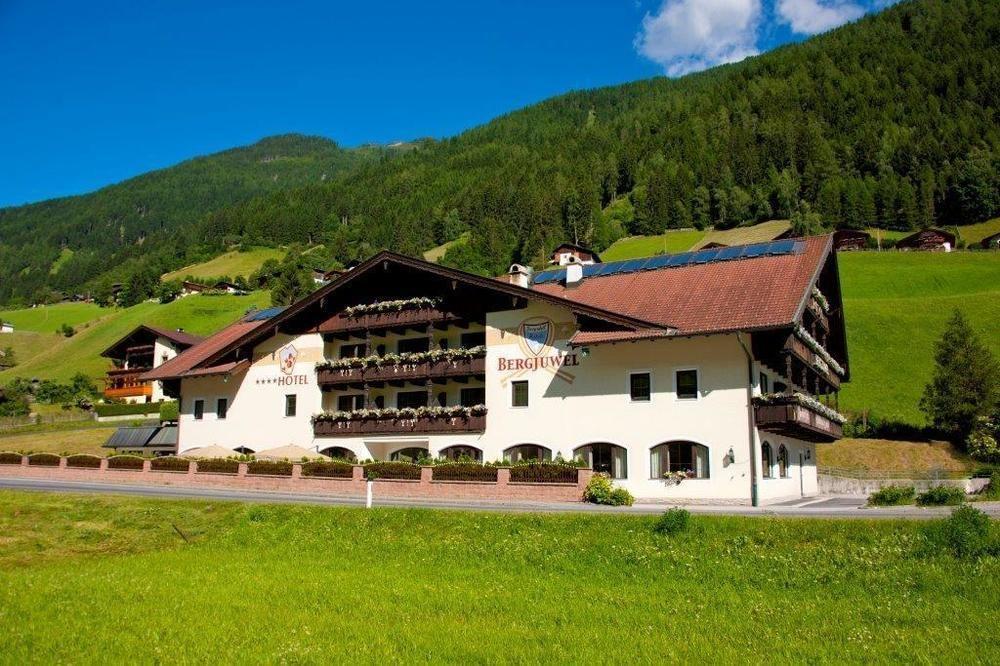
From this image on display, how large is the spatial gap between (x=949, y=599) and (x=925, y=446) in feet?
173

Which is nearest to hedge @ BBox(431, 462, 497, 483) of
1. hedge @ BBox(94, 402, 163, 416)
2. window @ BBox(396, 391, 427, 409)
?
window @ BBox(396, 391, 427, 409)

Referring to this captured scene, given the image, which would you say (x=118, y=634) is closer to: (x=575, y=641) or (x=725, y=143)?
(x=575, y=641)


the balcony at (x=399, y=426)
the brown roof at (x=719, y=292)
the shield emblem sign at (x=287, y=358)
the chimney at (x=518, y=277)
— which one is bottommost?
the balcony at (x=399, y=426)

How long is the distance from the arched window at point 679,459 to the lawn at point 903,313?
40.0 m

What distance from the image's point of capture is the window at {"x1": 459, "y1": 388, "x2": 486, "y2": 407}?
140 ft

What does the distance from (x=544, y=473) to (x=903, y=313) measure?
73941 mm

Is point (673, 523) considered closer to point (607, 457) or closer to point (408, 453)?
point (607, 457)

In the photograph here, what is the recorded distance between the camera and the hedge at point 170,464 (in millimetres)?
38375

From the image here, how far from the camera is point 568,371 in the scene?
127ft

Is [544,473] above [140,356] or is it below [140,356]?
below

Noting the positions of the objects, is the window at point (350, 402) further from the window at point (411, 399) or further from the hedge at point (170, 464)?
the hedge at point (170, 464)

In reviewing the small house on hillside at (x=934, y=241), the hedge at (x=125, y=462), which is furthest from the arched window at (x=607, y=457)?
the small house on hillside at (x=934, y=241)

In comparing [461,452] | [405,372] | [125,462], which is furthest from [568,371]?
[125,462]

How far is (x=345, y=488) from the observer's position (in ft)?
115
